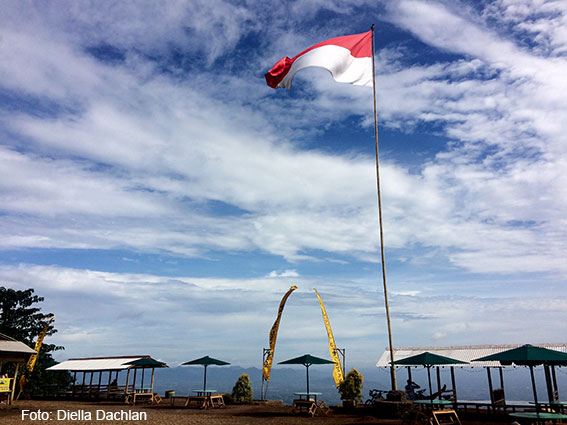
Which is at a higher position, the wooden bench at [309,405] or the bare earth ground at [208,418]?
the wooden bench at [309,405]

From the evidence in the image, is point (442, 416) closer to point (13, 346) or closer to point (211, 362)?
point (211, 362)

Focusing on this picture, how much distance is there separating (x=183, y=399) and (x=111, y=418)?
1255 centimetres

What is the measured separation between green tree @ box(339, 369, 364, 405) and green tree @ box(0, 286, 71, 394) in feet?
79.9

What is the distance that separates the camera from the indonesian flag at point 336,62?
802 inches

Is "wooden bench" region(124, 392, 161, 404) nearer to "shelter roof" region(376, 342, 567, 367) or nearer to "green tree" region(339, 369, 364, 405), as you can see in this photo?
"green tree" region(339, 369, 364, 405)

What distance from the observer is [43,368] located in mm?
38312

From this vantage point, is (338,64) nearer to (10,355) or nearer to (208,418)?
(208,418)

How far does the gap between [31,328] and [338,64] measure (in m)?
37.2

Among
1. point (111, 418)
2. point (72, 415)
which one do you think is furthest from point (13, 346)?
point (111, 418)

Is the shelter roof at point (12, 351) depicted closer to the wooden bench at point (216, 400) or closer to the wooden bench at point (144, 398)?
the wooden bench at point (144, 398)

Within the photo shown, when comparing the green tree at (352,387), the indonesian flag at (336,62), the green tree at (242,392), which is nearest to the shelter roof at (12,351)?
the green tree at (242,392)

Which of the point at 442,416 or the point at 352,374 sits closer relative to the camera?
the point at 442,416

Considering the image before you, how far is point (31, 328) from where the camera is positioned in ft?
136


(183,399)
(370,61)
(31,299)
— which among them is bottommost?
(183,399)
